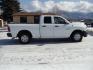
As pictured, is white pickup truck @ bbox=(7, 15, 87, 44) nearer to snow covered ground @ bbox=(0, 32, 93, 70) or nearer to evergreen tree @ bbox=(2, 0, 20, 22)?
snow covered ground @ bbox=(0, 32, 93, 70)

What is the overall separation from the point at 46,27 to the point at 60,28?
892mm

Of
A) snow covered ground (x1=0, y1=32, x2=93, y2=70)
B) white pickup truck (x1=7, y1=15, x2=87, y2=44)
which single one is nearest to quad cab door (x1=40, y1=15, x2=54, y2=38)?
white pickup truck (x1=7, y1=15, x2=87, y2=44)

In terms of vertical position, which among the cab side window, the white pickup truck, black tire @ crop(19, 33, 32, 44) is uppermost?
the cab side window

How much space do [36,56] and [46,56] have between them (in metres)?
0.46

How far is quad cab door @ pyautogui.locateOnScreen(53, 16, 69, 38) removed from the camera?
59.4 feet

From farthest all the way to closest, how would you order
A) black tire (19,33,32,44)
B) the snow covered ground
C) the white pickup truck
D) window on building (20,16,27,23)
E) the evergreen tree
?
the evergreen tree, window on building (20,16,27,23), black tire (19,33,32,44), the white pickup truck, the snow covered ground

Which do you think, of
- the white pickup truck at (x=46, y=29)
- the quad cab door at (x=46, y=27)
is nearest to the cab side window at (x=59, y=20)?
the white pickup truck at (x=46, y=29)

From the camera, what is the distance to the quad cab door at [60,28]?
18109 mm

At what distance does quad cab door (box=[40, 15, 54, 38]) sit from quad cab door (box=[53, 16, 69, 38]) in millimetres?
263

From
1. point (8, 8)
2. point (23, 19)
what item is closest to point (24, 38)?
point (23, 19)

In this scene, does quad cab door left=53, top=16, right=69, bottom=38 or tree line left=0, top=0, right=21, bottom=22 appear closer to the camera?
quad cab door left=53, top=16, right=69, bottom=38

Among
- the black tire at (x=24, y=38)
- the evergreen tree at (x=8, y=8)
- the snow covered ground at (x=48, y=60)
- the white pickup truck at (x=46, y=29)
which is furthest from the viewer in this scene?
the evergreen tree at (x=8, y=8)

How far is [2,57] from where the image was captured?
12891 millimetres

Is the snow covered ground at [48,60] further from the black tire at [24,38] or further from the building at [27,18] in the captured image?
the building at [27,18]
